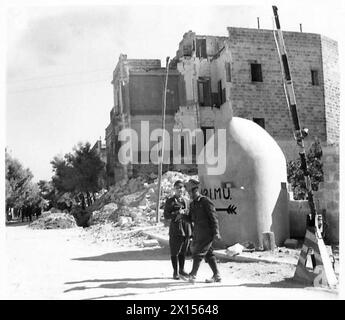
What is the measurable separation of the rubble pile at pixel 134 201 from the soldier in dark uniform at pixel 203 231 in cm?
1029

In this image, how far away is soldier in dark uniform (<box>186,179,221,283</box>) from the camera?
19.6ft

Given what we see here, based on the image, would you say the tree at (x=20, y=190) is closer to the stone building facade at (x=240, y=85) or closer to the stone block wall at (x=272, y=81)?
the stone building facade at (x=240, y=85)

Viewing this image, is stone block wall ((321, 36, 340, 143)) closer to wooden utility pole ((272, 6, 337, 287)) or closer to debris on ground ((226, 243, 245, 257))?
debris on ground ((226, 243, 245, 257))

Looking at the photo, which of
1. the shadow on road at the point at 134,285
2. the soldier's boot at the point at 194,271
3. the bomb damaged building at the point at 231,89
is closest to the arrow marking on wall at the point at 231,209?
the soldier's boot at the point at 194,271

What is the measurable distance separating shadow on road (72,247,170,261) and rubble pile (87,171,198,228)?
22.7ft

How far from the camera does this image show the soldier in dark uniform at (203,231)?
596 cm

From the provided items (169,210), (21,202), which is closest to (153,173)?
(21,202)

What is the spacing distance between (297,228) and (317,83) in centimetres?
1307

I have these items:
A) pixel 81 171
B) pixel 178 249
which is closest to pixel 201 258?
pixel 178 249

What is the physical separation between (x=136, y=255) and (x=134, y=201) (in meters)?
11.3

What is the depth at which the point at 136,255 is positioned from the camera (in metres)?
8.88

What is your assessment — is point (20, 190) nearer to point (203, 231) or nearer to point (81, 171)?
point (81, 171)
